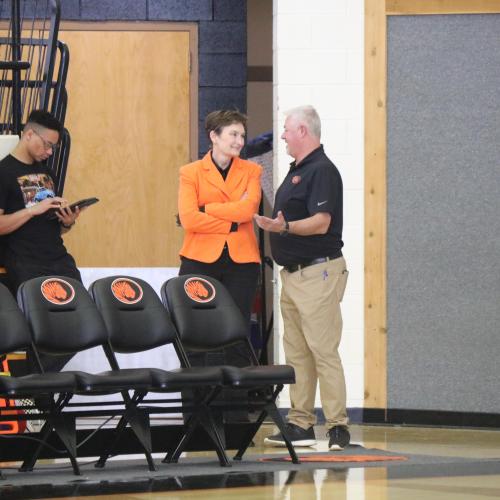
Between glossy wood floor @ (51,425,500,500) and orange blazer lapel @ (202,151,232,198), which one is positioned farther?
orange blazer lapel @ (202,151,232,198)

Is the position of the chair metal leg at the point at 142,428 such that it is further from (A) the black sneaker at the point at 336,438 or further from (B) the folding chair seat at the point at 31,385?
(A) the black sneaker at the point at 336,438

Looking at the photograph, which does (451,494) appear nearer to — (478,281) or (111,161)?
(478,281)

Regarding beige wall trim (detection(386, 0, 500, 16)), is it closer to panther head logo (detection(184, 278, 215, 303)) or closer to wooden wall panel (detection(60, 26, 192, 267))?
wooden wall panel (detection(60, 26, 192, 267))

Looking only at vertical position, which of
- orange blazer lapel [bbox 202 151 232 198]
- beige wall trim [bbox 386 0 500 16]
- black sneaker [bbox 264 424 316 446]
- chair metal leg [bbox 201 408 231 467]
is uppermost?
beige wall trim [bbox 386 0 500 16]

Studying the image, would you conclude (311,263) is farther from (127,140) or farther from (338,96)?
(127,140)

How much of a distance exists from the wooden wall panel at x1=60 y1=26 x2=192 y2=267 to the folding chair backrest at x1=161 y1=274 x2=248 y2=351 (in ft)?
9.72

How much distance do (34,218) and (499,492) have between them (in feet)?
8.58

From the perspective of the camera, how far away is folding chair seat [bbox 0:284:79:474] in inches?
185

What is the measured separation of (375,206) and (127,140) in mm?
2110

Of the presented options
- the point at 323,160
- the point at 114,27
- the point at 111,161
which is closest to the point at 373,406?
the point at 323,160

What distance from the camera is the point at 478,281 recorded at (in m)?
7.27

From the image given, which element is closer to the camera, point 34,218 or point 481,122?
point 34,218

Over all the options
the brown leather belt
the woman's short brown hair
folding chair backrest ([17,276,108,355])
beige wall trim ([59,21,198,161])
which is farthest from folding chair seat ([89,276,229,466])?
beige wall trim ([59,21,198,161])

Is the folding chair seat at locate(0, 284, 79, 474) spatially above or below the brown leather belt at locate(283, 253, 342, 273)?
below
